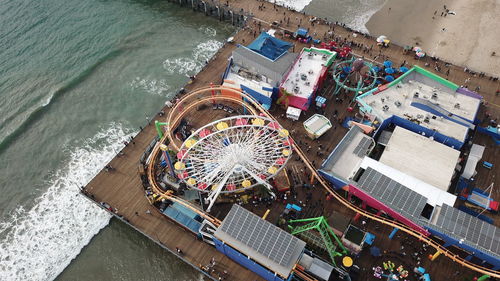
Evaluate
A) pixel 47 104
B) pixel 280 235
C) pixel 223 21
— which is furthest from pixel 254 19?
pixel 280 235

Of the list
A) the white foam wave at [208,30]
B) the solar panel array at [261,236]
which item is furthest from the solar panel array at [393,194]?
the white foam wave at [208,30]

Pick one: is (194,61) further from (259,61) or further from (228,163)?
(228,163)

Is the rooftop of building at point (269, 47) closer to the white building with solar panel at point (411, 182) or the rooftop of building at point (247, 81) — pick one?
the rooftop of building at point (247, 81)

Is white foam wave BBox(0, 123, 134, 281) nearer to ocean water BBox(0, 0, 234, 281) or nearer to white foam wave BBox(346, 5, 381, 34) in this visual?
ocean water BBox(0, 0, 234, 281)

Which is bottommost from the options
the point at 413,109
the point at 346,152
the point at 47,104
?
the point at 47,104

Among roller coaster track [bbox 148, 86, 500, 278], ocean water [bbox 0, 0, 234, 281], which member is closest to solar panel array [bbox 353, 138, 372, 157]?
roller coaster track [bbox 148, 86, 500, 278]

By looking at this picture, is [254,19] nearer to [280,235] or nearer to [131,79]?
[131,79]

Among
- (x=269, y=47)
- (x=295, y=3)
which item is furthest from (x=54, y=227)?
(x=295, y=3)
